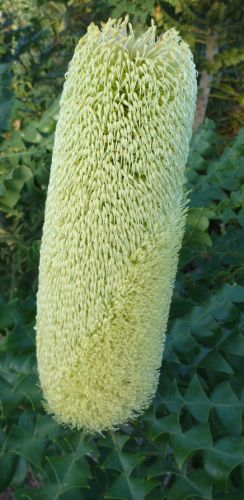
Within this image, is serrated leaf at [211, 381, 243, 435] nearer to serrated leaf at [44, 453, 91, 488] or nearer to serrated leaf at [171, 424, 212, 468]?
serrated leaf at [171, 424, 212, 468]

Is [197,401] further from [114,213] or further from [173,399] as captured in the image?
[114,213]

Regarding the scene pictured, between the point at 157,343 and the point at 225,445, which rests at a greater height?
the point at 157,343

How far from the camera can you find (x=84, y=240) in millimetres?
867

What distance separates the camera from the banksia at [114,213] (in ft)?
2.59

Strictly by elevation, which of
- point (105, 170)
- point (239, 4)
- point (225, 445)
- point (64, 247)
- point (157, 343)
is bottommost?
point (225, 445)

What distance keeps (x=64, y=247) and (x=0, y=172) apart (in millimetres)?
904

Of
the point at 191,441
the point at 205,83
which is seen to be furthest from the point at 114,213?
the point at 205,83

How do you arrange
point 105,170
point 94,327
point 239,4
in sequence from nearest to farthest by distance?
1. point 105,170
2. point 94,327
3. point 239,4

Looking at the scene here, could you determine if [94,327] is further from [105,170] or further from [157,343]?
[105,170]

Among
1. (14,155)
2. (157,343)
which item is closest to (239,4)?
(14,155)

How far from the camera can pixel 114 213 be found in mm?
844

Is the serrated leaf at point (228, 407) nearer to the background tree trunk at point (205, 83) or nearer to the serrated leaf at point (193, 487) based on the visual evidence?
the serrated leaf at point (193, 487)

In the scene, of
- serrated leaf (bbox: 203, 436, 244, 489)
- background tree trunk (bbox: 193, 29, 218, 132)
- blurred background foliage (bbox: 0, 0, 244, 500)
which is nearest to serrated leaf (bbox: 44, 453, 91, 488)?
blurred background foliage (bbox: 0, 0, 244, 500)

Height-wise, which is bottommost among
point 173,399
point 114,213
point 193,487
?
point 193,487
